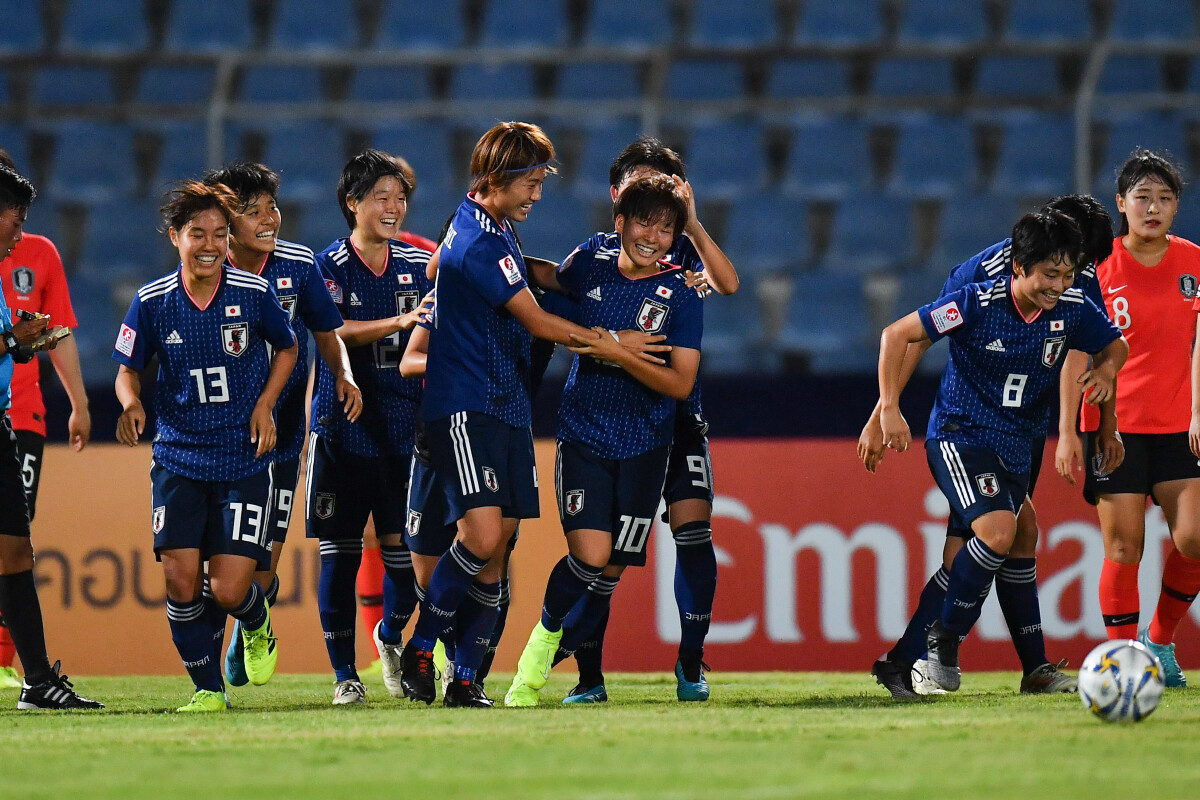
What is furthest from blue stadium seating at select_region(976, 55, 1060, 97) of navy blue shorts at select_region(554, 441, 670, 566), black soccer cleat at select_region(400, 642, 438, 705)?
black soccer cleat at select_region(400, 642, 438, 705)

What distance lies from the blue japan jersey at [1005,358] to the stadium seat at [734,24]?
5.98 m

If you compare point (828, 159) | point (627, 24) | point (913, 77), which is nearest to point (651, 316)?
point (828, 159)

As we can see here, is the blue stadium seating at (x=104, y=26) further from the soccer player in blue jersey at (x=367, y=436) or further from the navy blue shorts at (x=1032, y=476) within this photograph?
the navy blue shorts at (x=1032, y=476)

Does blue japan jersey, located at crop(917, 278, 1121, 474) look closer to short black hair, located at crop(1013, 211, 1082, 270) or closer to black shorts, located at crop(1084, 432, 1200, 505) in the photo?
short black hair, located at crop(1013, 211, 1082, 270)

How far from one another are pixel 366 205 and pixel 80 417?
1.35 metres

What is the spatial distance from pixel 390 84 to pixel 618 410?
20.7 feet

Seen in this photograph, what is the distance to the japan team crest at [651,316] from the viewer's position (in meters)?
5.13

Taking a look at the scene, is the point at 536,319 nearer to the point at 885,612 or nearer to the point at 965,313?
the point at 965,313

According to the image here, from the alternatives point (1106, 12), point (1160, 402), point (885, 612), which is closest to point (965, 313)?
point (1160, 402)

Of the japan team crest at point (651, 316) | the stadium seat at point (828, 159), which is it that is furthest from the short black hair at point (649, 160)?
the stadium seat at point (828, 159)

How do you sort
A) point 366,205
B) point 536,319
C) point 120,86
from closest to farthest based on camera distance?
point 536,319, point 366,205, point 120,86

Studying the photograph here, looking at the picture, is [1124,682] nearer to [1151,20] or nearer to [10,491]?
[10,491]

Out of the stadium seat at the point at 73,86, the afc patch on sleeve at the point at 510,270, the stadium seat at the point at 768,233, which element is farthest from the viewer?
the stadium seat at the point at 73,86

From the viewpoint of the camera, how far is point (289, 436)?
554 cm
